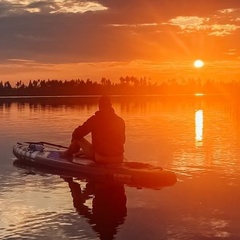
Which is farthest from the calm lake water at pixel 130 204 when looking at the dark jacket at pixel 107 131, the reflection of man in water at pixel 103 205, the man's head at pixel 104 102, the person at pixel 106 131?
the man's head at pixel 104 102

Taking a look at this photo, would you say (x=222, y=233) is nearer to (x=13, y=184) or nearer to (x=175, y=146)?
(x=13, y=184)

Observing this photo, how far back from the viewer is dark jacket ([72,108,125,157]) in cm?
1541

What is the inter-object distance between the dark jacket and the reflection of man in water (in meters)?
1.03

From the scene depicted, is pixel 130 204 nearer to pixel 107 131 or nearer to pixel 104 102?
pixel 107 131

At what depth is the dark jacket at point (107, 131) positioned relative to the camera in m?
15.4

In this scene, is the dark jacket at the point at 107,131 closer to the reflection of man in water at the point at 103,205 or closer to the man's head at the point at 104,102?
the man's head at the point at 104,102

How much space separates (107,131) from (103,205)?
3231 millimetres

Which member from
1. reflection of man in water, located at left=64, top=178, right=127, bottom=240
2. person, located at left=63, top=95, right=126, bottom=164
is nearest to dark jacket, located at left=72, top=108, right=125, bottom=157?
person, located at left=63, top=95, right=126, bottom=164

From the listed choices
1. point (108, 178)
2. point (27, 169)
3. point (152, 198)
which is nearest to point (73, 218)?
point (152, 198)

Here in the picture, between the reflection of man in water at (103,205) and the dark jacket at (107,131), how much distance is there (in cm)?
103

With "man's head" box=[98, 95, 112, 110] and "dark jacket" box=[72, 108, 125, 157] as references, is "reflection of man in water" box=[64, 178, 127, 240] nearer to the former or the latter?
"dark jacket" box=[72, 108, 125, 157]

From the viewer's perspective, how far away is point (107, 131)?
15.4 metres

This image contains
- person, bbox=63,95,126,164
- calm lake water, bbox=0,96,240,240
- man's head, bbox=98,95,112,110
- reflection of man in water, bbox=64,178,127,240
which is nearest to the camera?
calm lake water, bbox=0,96,240,240

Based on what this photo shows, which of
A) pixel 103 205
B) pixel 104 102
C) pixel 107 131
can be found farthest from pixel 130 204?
pixel 104 102
